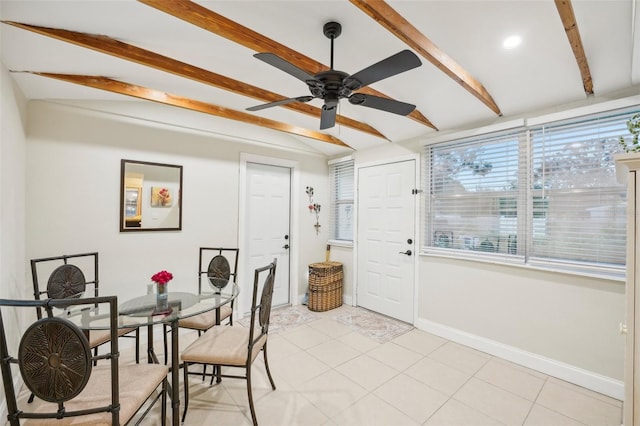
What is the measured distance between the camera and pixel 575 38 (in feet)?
5.57

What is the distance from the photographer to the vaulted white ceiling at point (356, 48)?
1.61 metres

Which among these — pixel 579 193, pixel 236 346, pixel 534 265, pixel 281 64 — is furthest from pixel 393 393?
pixel 281 64

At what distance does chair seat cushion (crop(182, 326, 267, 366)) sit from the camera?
1.91m

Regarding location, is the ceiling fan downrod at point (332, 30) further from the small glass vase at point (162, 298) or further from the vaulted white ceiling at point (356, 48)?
the small glass vase at point (162, 298)

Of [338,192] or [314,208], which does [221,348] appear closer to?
[314,208]

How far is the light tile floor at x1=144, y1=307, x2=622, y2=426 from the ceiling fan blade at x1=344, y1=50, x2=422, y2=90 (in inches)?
85.4

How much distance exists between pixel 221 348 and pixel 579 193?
3.07m

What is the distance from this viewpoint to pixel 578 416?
2.01m

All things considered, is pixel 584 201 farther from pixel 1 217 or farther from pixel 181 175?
pixel 1 217

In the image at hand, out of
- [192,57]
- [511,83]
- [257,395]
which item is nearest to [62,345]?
[257,395]

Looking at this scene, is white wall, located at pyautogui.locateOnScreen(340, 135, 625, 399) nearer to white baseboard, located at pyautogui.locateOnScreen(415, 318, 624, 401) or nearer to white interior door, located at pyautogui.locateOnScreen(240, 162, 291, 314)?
white baseboard, located at pyautogui.locateOnScreen(415, 318, 624, 401)

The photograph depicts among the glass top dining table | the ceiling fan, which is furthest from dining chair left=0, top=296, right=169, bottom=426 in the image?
the ceiling fan

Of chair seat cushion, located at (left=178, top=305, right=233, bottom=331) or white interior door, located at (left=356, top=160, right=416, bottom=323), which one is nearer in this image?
chair seat cushion, located at (left=178, top=305, right=233, bottom=331)

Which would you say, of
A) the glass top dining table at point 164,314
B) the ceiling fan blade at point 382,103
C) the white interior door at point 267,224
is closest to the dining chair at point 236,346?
the glass top dining table at point 164,314
